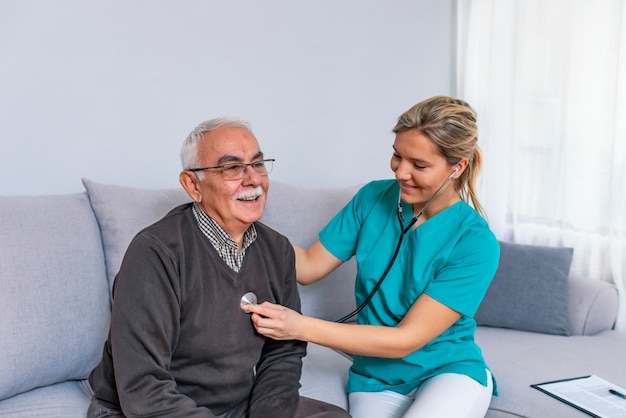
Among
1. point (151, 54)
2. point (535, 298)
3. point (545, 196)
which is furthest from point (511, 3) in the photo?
point (151, 54)

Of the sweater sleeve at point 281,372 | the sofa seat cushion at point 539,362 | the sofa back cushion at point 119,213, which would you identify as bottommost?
the sofa seat cushion at point 539,362

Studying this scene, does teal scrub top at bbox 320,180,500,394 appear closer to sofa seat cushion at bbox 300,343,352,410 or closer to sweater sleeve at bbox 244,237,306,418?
sofa seat cushion at bbox 300,343,352,410

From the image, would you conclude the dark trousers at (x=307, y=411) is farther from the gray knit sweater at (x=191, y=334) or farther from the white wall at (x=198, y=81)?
the white wall at (x=198, y=81)

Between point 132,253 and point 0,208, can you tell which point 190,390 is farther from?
point 0,208

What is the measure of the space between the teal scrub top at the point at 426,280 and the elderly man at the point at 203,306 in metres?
0.25

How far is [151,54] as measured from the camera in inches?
90.5

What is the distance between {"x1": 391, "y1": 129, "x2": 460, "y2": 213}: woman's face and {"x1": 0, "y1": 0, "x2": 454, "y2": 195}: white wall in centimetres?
99

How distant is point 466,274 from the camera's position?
5.56 feet

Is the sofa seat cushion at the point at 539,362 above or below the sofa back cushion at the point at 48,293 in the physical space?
below

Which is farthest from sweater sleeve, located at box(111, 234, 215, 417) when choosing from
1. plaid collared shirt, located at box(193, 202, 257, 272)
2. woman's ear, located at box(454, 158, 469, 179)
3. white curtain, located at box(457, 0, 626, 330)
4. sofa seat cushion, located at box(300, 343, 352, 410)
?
white curtain, located at box(457, 0, 626, 330)

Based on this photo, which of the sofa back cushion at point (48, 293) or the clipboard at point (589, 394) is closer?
the sofa back cushion at point (48, 293)

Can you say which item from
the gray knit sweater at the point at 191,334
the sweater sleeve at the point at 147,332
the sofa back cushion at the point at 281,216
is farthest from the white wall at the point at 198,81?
the sweater sleeve at the point at 147,332

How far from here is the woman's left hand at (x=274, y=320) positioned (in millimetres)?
1486

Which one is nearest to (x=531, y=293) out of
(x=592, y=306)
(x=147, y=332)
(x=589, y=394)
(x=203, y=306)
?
(x=592, y=306)
